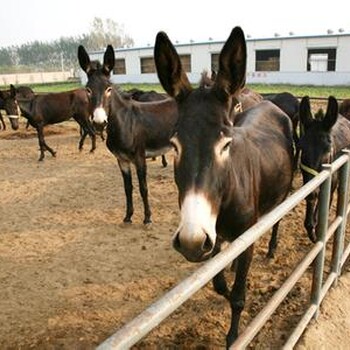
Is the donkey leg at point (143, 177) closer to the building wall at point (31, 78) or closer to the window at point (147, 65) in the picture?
the window at point (147, 65)

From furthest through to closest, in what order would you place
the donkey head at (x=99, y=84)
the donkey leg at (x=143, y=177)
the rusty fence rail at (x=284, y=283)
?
the donkey leg at (x=143, y=177)
the donkey head at (x=99, y=84)
the rusty fence rail at (x=284, y=283)

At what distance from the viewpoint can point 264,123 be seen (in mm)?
4398

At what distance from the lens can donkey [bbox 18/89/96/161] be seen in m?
10.8

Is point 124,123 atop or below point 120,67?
below

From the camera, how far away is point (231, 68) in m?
2.38

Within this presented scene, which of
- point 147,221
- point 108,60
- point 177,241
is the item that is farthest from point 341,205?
point 108,60

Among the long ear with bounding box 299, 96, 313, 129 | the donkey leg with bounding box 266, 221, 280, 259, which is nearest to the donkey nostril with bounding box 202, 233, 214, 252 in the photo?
the long ear with bounding box 299, 96, 313, 129

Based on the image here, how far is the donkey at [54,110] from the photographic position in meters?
10.8

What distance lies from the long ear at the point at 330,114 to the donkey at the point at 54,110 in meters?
7.90

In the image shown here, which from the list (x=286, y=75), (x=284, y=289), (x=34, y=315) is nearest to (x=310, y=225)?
(x=284, y=289)

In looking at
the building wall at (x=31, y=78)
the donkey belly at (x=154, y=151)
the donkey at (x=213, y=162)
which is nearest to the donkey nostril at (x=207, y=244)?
the donkey at (x=213, y=162)

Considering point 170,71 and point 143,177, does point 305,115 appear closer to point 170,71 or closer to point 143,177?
point 170,71

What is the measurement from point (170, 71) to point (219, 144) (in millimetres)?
696

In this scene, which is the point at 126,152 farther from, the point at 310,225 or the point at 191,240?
the point at 191,240
